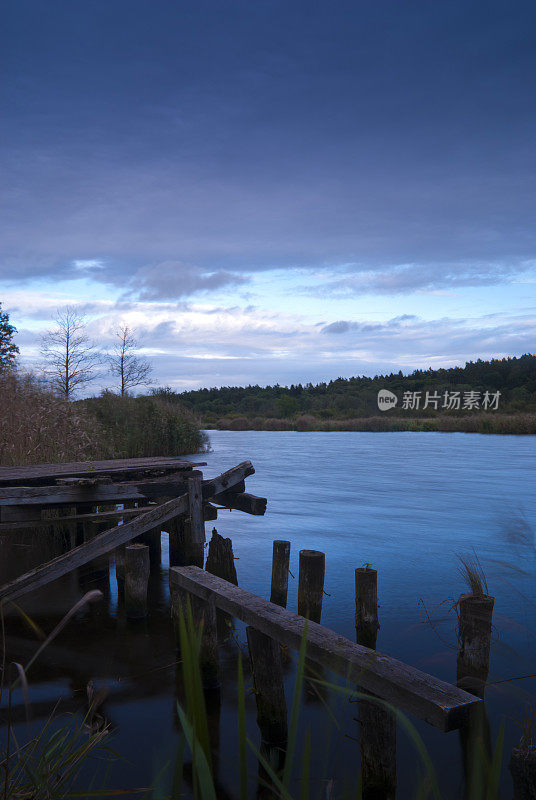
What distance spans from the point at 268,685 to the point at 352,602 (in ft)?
17.0

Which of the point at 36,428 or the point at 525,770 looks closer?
the point at 525,770

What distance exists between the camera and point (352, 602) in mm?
9703

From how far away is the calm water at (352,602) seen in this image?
5.51m

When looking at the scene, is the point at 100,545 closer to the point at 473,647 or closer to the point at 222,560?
the point at 222,560

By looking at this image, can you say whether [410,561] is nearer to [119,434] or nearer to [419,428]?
[119,434]

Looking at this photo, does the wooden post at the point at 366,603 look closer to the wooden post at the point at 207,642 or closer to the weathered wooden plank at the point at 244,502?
the wooden post at the point at 207,642

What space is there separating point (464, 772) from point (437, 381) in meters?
88.4

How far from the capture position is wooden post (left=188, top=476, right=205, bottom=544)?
8414 mm

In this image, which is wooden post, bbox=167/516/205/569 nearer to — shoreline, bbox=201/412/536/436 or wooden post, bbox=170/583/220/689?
wooden post, bbox=170/583/220/689

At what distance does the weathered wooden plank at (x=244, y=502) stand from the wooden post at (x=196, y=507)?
3.57 feet

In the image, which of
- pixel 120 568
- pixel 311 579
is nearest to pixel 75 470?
pixel 120 568

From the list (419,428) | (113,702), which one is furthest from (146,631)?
(419,428)

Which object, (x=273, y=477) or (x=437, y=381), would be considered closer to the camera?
(x=273, y=477)

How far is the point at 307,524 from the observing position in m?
16.4
